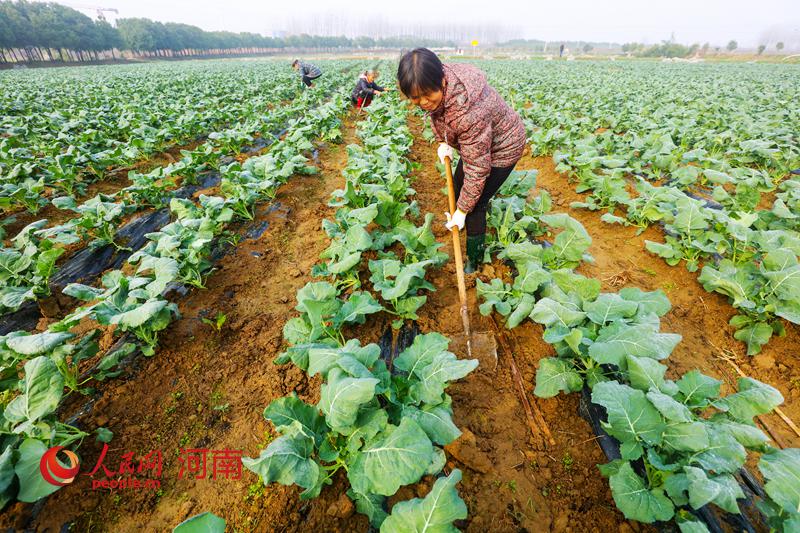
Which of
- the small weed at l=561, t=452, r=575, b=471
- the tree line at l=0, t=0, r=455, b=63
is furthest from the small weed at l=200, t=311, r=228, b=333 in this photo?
the tree line at l=0, t=0, r=455, b=63

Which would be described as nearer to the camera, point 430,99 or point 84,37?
point 430,99

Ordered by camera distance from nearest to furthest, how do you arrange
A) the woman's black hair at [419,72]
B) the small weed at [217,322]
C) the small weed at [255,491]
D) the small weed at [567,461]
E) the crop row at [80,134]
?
the small weed at [255,491] → the small weed at [567,461] → the woman's black hair at [419,72] → the small weed at [217,322] → the crop row at [80,134]

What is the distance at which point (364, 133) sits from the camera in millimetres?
7797

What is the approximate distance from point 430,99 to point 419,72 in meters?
0.23

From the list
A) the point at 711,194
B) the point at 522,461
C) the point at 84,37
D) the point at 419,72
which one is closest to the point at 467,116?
the point at 419,72

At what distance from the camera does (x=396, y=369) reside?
9.09ft

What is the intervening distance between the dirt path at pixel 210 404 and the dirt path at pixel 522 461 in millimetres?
903

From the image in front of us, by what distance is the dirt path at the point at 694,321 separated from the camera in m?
2.75

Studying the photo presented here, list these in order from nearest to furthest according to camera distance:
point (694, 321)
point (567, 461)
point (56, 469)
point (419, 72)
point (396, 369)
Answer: point (56, 469), point (567, 461), point (419, 72), point (396, 369), point (694, 321)

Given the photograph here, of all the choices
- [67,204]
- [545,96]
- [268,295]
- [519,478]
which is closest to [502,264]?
[519,478]

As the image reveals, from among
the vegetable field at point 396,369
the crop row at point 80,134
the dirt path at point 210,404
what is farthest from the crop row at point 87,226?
the dirt path at point 210,404

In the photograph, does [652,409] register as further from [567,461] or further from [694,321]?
[694,321]

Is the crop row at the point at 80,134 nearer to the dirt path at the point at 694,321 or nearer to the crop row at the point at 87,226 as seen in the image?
the crop row at the point at 87,226

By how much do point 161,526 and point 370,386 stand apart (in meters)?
1.54
